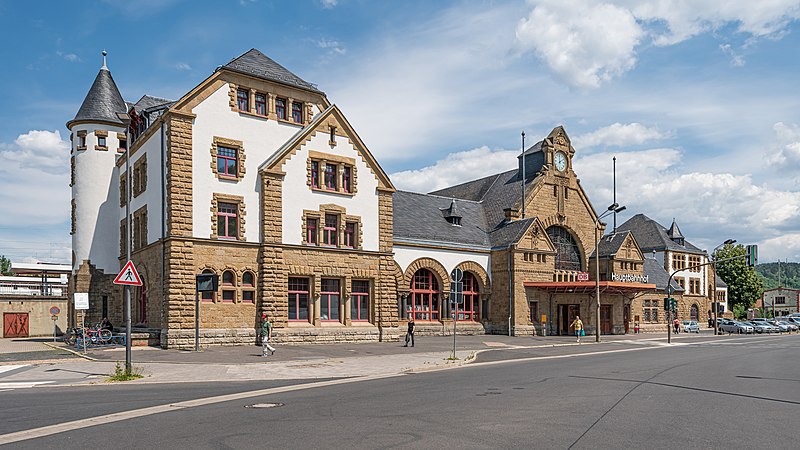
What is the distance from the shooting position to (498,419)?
1133cm

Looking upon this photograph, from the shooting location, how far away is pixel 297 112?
3609cm

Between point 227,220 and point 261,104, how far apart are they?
655 centimetres

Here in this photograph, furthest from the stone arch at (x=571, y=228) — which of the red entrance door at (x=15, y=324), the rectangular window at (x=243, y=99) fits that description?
the red entrance door at (x=15, y=324)

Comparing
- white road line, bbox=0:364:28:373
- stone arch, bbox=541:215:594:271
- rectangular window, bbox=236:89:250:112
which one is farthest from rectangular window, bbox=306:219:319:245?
stone arch, bbox=541:215:594:271

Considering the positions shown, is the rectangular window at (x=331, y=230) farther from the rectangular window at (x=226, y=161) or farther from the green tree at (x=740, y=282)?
the green tree at (x=740, y=282)

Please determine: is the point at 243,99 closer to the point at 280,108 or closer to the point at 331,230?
the point at 280,108

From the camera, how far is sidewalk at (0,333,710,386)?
19.6 metres

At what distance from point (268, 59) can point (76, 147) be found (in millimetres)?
14755

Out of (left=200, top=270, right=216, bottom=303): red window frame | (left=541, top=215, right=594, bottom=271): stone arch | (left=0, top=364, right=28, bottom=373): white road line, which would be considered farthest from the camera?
(left=541, top=215, right=594, bottom=271): stone arch

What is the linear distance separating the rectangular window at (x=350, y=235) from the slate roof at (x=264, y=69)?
7619 millimetres

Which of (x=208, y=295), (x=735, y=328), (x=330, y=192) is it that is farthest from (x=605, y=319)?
(x=208, y=295)

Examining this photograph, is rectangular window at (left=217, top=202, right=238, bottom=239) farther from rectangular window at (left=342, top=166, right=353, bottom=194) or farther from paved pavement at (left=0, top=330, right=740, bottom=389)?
rectangular window at (left=342, top=166, right=353, bottom=194)

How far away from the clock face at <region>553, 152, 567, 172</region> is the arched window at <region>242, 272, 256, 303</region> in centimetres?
2889

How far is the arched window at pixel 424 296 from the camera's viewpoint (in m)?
43.3
